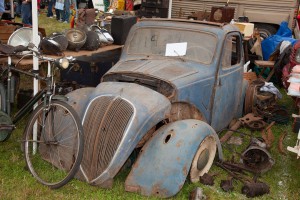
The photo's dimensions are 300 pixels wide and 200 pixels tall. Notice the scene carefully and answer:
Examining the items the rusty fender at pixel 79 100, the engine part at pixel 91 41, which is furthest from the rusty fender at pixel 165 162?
the engine part at pixel 91 41

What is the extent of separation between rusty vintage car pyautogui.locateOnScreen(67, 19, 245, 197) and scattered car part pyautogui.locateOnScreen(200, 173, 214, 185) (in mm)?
58

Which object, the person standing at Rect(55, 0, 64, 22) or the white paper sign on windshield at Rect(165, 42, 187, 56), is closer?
the white paper sign on windshield at Rect(165, 42, 187, 56)

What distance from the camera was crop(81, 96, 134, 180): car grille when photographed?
150 inches

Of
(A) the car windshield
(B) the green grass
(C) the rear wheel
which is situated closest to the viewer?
(B) the green grass

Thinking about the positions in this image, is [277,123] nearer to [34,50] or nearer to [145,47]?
[145,47]

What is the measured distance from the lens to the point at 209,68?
16.2 feet

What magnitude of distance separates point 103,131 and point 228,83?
227 cm

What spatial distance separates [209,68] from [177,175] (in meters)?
1.74

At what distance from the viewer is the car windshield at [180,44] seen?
5.05 meters

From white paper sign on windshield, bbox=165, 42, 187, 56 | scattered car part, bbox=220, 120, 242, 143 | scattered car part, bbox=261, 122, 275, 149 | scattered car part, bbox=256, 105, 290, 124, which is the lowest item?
scattered car part, bbox=261, 122, 275, 149

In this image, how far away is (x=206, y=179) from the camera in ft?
13.8

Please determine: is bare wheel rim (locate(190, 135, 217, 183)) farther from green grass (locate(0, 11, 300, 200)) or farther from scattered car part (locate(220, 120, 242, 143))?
scattered car part (locate(220, 120, 242, 143))

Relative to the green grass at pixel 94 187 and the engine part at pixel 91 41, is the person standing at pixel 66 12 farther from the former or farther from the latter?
the green grass at pixel 94 187

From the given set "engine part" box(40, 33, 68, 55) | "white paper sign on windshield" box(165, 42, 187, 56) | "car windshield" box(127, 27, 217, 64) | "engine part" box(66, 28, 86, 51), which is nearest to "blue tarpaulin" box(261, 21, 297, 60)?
"engine part" box(66, 28, 86, 51)
